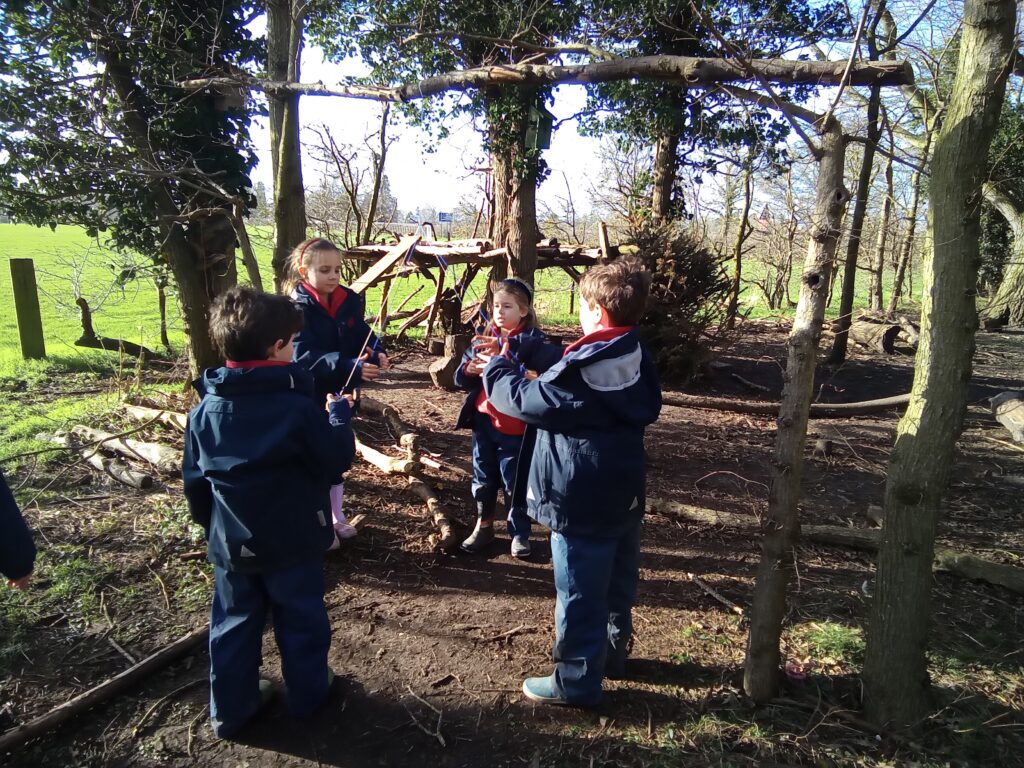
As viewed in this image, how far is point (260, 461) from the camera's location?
209 cm

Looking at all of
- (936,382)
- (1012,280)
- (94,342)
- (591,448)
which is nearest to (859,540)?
(936,382)

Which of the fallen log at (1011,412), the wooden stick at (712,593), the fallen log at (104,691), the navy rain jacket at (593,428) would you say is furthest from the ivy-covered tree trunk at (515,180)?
the fallen log at (104,691)

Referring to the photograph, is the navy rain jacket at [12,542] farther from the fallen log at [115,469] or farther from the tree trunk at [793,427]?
the tree trunk at [793,427]

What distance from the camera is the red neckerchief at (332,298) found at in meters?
3.30

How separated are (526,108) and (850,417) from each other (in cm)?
577

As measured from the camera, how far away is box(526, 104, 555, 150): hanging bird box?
8.52 metres

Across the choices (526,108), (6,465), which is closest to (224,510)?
(6,465)

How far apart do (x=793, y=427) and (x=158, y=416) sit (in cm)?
473

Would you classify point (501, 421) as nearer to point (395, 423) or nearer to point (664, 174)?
point (395, 423)

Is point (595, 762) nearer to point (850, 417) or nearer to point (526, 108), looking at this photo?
point (850, 417)

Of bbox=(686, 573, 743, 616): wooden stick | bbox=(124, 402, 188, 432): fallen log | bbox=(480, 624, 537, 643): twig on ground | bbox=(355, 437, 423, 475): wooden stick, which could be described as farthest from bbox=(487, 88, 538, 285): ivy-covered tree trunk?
bbox=(480, 624, 537, 643): twig on ground

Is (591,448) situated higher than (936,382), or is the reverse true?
(936,382)

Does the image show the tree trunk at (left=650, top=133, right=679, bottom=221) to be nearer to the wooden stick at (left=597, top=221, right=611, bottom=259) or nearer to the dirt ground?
the wooden stick at (left=597, top=221, right=611, bottom=259)

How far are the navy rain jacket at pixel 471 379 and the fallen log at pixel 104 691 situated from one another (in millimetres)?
1657
